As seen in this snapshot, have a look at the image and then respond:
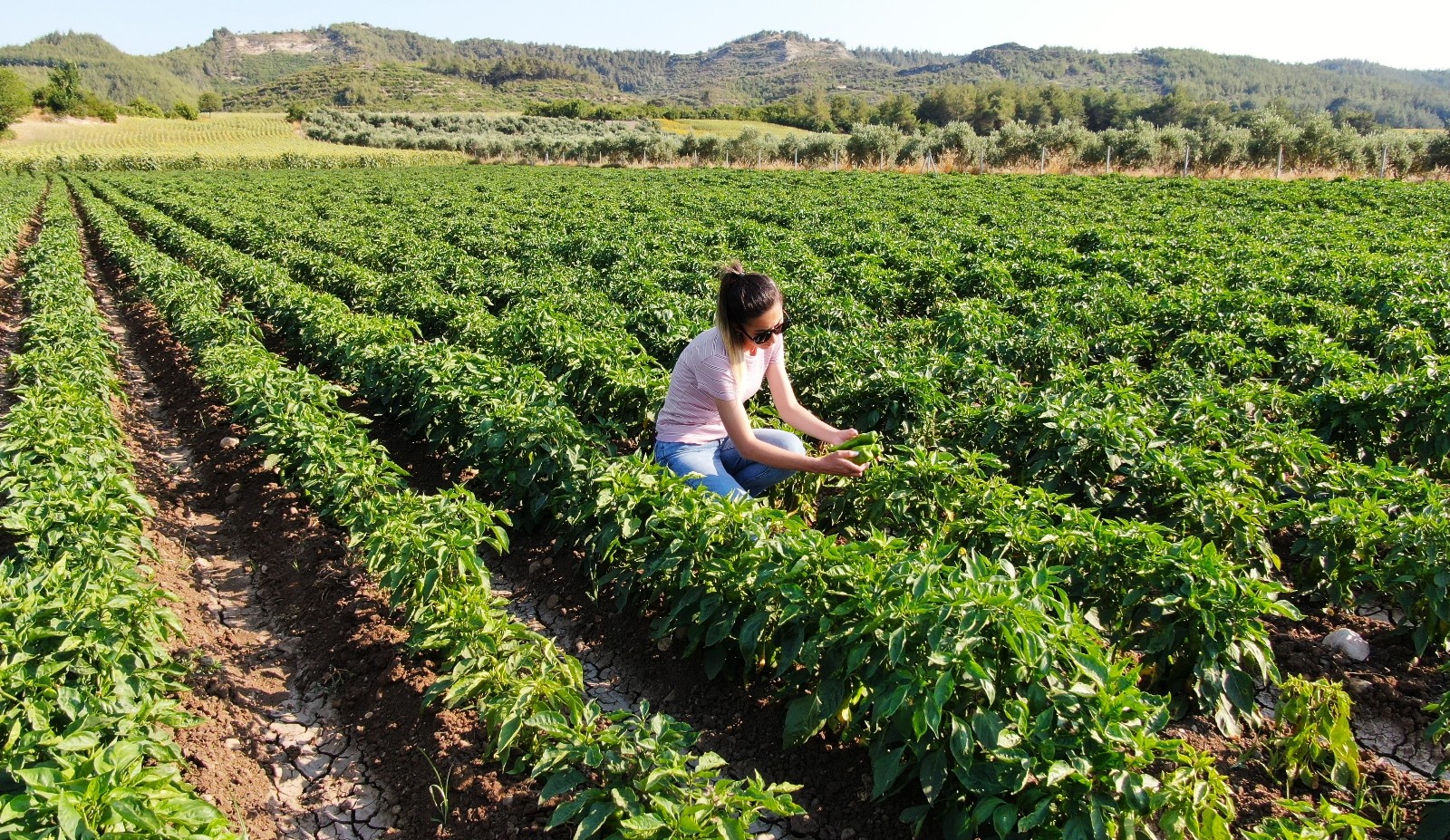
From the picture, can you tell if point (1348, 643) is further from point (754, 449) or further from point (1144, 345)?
point (1144, 345)

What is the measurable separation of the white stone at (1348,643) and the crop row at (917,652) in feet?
5.54

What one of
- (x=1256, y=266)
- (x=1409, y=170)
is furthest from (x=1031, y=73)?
(x=1256, y=266)

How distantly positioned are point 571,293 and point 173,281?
618 cm

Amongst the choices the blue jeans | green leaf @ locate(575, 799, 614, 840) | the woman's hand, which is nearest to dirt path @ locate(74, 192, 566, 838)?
green leaf @ locate(575, 799, 614, 840)

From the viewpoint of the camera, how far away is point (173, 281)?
12242 millimetres

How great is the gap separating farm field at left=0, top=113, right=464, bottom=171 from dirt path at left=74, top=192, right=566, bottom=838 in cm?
5634

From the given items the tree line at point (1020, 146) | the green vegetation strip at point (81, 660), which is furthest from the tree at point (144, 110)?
the green vegetation strip at point (81, 660)

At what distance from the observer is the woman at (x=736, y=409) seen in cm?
462

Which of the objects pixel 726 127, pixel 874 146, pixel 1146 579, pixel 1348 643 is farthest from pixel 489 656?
pixel 726 127

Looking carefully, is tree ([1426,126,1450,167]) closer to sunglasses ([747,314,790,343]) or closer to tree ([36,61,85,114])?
sunglasses ([747,314,790,343])

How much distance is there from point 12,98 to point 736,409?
331ft

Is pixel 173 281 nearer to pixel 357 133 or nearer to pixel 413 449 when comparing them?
pixel 413 449


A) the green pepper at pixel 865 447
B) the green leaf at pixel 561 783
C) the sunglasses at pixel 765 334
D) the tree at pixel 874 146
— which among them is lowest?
the green leaf at pixel 561 783

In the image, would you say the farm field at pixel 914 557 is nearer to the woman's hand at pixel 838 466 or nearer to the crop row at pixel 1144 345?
the crop row at pixel 1144 345
